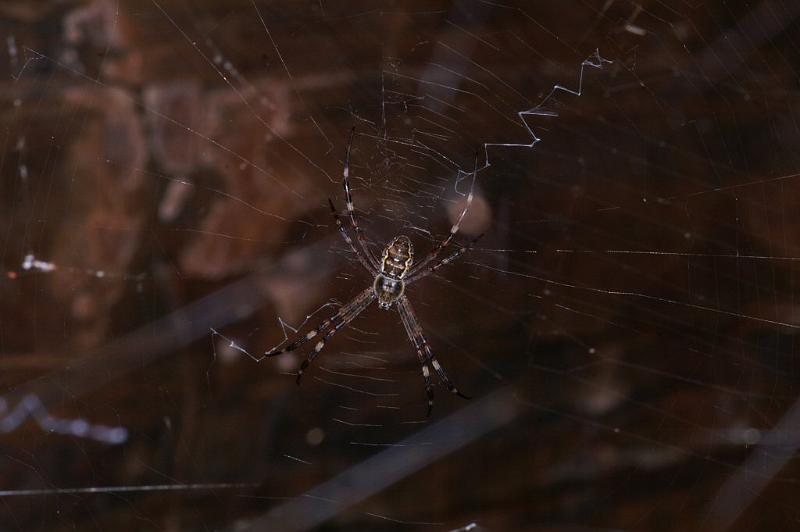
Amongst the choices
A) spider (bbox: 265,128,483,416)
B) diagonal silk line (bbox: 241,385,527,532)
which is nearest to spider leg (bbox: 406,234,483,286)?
spider (bbox: 265,128,483,416)

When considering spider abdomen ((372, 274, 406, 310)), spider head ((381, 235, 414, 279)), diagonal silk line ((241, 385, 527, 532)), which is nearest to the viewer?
spider head ((381, 235, 414, 279))

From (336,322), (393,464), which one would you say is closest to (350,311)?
(336,322)

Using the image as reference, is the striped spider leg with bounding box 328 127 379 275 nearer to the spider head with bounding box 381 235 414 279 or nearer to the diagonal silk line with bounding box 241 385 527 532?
the spider head with bounding box 381 235 414 279

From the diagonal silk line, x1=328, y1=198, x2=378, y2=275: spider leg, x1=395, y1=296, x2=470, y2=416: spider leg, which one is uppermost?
x1=328, y1=198, x2=378, y2=275: spider leg

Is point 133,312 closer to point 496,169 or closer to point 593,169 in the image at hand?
point 496,169

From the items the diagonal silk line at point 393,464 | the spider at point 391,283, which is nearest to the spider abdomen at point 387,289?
the spider at point 391,283

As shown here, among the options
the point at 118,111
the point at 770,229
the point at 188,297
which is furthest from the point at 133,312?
the point at 770,229

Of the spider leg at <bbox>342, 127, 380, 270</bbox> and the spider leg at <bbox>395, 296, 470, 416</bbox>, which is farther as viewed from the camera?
the spider leg at <bbox>395, 296, 470, 416</bbox>

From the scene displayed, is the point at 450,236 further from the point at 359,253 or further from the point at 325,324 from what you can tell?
the point at 325,324
